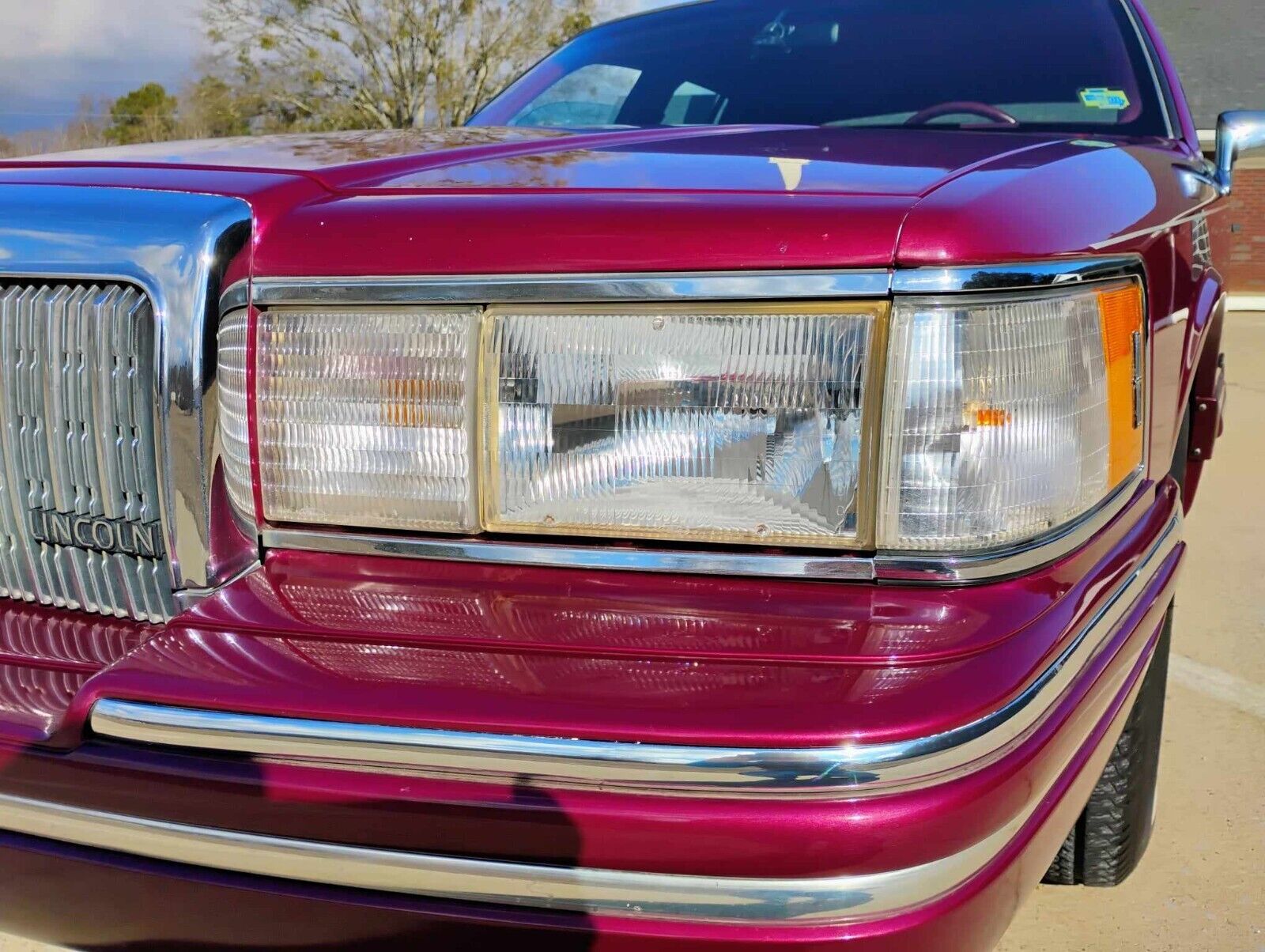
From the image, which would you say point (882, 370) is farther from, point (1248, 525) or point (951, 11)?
point (1248, 525)

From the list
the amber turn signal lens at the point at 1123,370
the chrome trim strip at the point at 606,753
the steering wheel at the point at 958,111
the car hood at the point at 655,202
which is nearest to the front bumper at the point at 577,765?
the chrome trim strip at the point at 606,753

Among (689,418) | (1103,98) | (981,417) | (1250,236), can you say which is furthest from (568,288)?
(1250,236)

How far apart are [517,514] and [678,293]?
306 mm

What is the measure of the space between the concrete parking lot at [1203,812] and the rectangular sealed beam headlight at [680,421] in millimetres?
1027

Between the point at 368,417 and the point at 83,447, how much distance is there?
15.1 inches

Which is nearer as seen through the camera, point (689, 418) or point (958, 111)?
point (689, 418)

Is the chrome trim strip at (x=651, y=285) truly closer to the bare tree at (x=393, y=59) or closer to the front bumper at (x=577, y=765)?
the front bumper at (x=577, y=765)

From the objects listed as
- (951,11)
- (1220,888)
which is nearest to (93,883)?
(1220,888)

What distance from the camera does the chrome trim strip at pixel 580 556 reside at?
1.22 meters

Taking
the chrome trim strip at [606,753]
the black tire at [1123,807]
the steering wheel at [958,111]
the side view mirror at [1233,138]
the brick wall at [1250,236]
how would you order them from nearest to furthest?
Answer: the chrome trim strip at [606,753] → the black tire at [1123,807] → the steering wheel at [958,111] → the side view mirror at [1233,138] → the brick wall at [1250,236]

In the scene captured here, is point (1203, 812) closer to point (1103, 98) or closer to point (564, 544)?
point (1103, 98)

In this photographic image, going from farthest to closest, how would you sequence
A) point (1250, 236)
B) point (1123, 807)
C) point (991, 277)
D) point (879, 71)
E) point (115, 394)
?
point (1250, 236)
point (879, 71)
point (1123, 807)
point (115, 394)
point (991, 277)

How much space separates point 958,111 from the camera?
97.4 inches

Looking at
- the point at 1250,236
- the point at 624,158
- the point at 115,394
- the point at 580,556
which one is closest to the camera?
the point at 580,556
